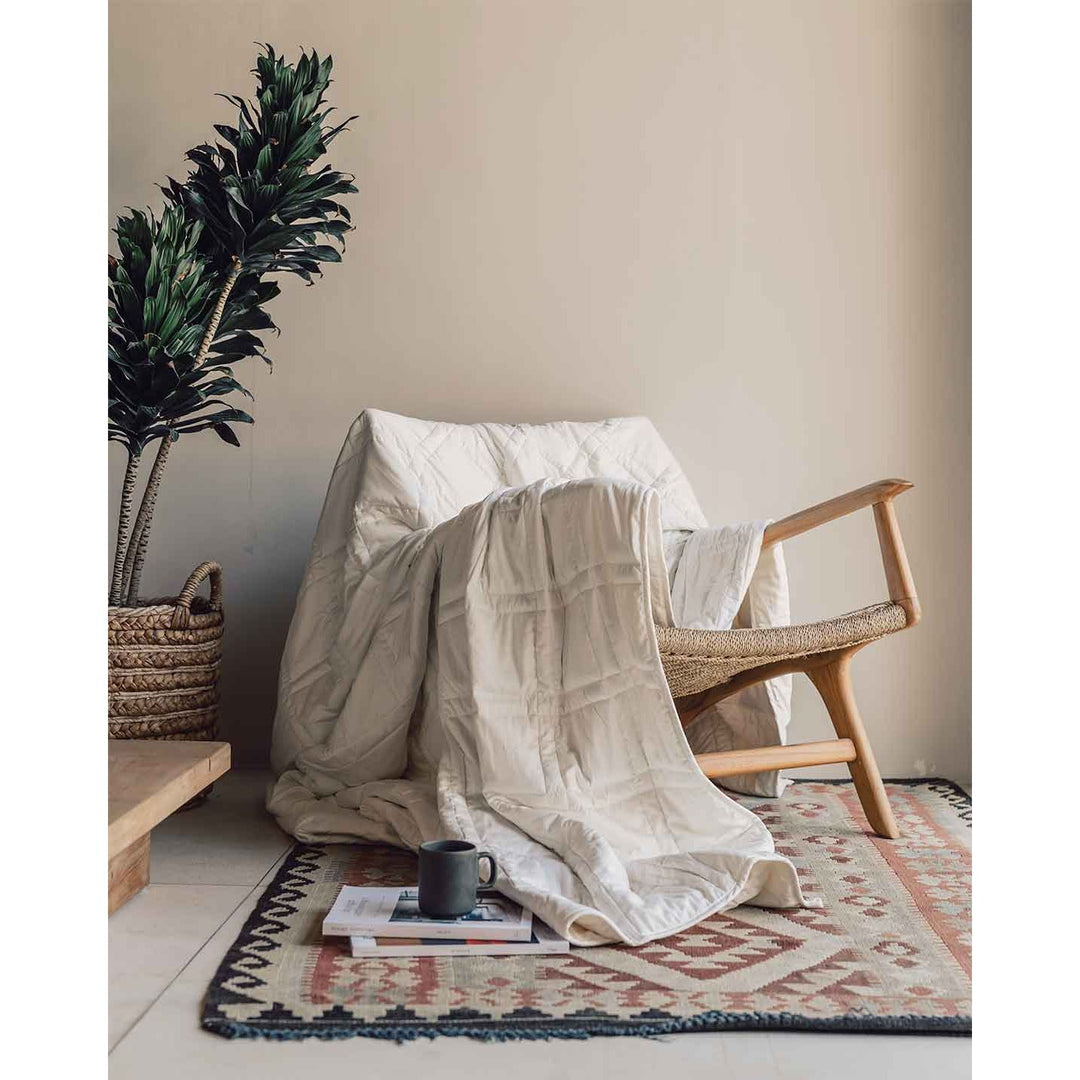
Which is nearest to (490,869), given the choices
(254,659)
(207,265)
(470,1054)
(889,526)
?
(470,1054)

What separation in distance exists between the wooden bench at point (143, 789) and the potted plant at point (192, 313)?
18.0 inches

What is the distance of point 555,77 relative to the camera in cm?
245

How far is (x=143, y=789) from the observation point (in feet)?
4.08

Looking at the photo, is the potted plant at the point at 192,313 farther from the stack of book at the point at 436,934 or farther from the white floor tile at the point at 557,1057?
the white floor tile at the point at 557,1057

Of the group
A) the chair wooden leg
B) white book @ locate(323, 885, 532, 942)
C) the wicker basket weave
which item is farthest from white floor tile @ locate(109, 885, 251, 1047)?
the chair wooden leg

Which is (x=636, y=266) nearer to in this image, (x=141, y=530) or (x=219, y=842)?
(x=141, y=530)

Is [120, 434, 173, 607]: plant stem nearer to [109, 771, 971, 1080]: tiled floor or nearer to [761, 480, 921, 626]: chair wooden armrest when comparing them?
[109, 771, 971, 1080]: tiled floor

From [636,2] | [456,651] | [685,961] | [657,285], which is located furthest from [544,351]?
[685,961]

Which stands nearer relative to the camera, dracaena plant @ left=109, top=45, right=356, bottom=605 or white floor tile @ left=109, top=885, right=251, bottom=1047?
white floor tile @ left=109, top=885, right=251, bottom=1047

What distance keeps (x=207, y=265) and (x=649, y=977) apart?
1.51m

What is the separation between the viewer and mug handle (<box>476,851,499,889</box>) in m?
1.37

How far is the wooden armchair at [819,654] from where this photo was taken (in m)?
1.64

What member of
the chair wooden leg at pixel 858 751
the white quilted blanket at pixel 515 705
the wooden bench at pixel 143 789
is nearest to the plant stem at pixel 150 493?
the white quilted blanket at pixel 515 705
